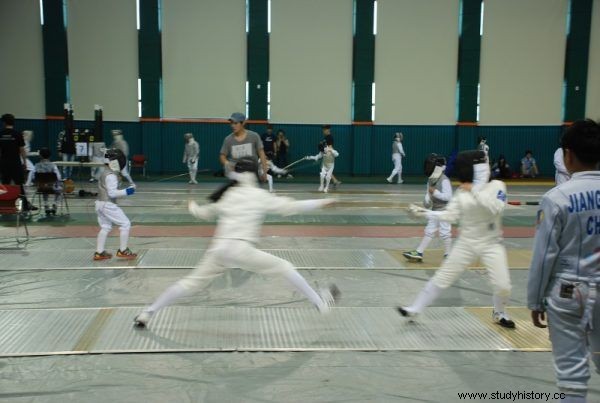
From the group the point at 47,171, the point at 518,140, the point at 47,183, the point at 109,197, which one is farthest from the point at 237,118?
the point at 518,140

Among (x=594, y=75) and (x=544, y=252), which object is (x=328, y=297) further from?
(x=594, y=75)

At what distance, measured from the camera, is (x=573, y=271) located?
2.82m

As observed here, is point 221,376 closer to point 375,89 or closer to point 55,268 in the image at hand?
point 55,268

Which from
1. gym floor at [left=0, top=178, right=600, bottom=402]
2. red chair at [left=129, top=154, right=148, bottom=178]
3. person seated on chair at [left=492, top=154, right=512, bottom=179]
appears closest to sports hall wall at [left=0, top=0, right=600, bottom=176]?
person seated on chair at [left=492, top=154, right=512, bottom=179]

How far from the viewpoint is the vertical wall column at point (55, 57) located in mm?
22719

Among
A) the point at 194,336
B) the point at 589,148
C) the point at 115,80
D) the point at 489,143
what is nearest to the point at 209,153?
the point at 115,80

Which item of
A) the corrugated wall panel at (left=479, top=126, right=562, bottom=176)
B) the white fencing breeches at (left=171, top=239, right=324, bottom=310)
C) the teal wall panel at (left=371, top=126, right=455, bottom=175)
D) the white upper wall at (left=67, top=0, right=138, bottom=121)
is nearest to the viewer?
the white fencing breeches at (left=171, top=239, right=324, bottom=310)

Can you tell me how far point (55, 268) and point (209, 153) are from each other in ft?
54.3

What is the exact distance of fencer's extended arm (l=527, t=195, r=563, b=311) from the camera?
2816 mm

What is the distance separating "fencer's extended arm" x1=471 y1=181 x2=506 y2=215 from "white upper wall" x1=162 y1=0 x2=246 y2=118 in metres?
19.3

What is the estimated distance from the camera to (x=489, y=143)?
79.5 feet

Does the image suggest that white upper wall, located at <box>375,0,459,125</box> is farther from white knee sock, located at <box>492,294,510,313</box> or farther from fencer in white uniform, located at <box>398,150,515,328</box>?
white knee sock, located at <box>492,294,510,313</box>

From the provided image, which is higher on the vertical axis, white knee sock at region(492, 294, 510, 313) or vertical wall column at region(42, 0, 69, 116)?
vertical wall column at region(42, 0, 69, 116)

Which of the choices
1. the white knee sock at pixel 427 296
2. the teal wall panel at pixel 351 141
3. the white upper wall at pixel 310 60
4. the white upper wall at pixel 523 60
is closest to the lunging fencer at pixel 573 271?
the white knee sock at pixel 427 296
